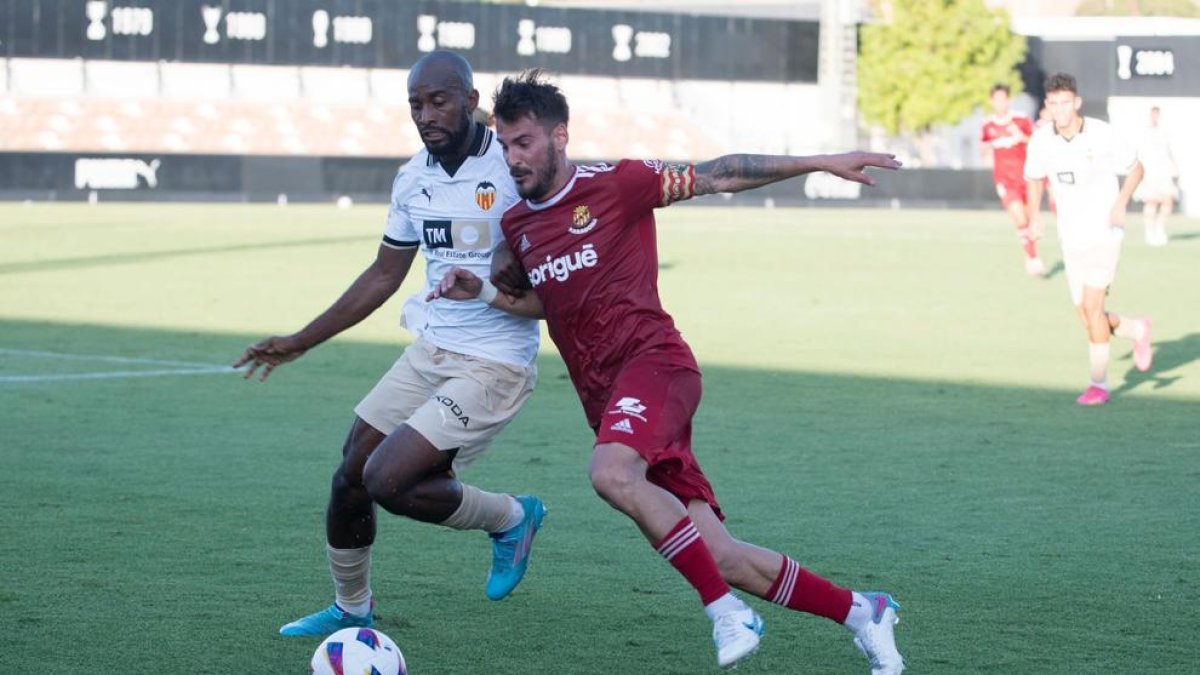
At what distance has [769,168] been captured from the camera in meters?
5.93

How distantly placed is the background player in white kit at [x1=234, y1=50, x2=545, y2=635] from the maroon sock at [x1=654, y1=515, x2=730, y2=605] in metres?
1.12

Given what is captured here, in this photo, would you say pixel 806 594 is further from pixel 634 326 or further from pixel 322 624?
pixel 322 624

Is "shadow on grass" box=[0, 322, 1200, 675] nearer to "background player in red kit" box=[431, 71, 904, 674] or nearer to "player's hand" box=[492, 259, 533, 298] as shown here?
"background player in red kit" box=[431, 71, 904, 674]

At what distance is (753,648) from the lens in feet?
17.6

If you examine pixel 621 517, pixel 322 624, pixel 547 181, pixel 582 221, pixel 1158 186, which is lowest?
pixel 621 517

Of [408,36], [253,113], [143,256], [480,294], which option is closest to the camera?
[480,294]

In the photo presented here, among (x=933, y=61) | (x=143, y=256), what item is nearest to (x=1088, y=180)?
(x=143, y=256)

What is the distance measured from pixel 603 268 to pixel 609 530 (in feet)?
8.21

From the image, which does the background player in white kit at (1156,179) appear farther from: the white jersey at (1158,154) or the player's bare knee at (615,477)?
the player's bare knee at (615,477)

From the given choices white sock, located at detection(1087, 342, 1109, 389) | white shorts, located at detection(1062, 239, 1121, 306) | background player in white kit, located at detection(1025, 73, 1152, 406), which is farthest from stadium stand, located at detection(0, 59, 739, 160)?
white sock, located at detection(1087, 342, 1109, 389)

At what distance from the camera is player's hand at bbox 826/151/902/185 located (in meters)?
5.81

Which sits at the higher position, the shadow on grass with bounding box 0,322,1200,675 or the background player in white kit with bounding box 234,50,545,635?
the background player in white kit with bounding box 234,50,545,635

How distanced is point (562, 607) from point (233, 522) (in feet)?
6.93

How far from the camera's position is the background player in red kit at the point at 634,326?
5590 mm
